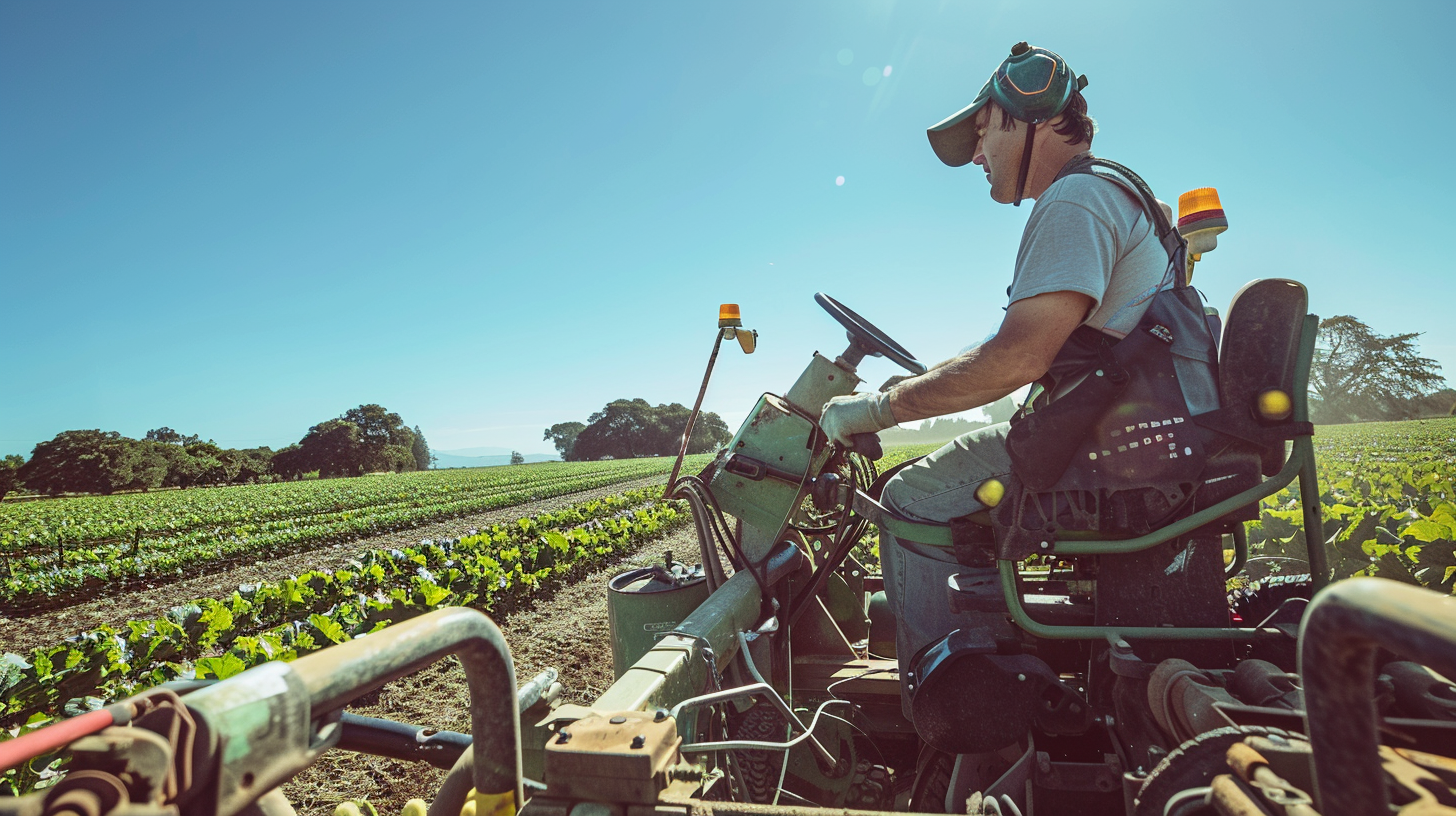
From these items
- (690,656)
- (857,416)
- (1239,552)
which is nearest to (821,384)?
(857,416)

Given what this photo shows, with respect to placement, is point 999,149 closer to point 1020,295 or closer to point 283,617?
point 1020,295

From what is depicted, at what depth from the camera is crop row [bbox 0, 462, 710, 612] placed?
373 inches

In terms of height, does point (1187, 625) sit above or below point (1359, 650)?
below

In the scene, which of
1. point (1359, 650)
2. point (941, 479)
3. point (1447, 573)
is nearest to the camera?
point (1359, 650)

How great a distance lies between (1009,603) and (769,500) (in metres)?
1.32

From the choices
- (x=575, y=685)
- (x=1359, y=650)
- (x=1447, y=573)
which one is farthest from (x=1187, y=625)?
(x=575, y=685)

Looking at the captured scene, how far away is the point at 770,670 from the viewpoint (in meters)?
2.54

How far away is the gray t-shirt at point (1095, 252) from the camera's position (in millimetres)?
1557

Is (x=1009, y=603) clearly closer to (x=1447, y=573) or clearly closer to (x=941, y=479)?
(x=941, y=479)

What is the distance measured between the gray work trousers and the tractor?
49 mm

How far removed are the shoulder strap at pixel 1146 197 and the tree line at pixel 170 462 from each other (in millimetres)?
66279

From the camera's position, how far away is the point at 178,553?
12.1 meters

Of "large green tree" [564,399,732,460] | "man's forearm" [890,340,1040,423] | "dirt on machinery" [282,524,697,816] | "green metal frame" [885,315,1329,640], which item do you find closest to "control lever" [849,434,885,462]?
"man's forearm" [890,340,1040,423]

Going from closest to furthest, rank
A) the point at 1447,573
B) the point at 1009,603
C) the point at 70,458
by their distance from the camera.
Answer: the point at 1009,603 < the point at 1447,573 < the point at 70,458
